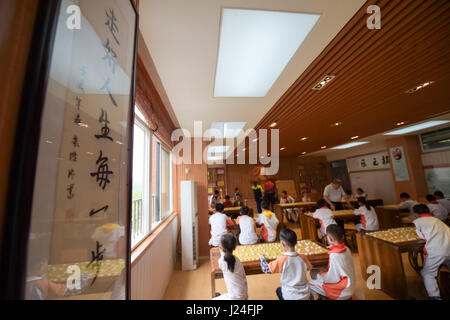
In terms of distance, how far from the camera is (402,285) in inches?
93.7

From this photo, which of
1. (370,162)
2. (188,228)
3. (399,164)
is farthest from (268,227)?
(370,162)

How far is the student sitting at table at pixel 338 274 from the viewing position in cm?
165

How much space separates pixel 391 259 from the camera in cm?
253

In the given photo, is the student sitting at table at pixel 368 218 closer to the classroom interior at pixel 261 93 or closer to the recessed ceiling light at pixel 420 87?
the classroom interior at pixel 261 93

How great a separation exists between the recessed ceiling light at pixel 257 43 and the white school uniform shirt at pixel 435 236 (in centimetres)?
293

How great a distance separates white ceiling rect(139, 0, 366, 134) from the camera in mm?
1241

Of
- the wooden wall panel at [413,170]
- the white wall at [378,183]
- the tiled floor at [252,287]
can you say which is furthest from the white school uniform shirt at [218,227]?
the white wall at [378,183]

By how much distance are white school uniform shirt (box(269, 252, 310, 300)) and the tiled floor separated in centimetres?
100

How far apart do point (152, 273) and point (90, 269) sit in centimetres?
203

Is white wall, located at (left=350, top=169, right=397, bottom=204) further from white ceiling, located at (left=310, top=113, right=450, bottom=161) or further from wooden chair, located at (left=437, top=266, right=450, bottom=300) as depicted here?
wooden chair, located at (left=437, top=266, right=450, bottom=300)

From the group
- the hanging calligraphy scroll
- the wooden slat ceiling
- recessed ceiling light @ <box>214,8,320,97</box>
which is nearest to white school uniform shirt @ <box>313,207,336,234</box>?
the wooden slat ceiling

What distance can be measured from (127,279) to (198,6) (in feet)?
5.61

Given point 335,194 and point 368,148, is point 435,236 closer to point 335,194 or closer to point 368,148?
point 335,194
